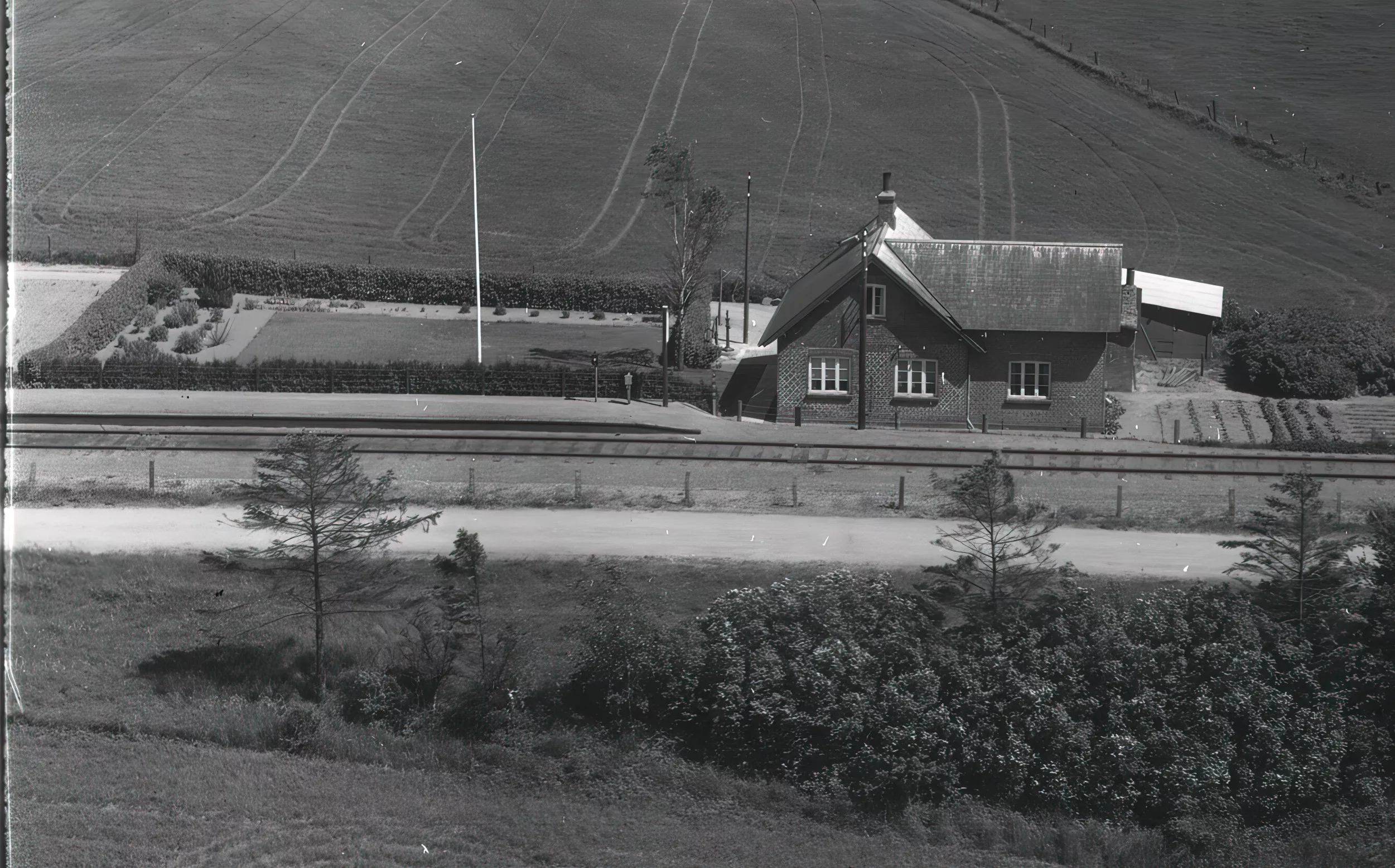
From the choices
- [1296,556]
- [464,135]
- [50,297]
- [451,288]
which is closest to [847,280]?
[1296,556]

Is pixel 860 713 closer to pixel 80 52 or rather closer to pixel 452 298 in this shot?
pixel 452 298

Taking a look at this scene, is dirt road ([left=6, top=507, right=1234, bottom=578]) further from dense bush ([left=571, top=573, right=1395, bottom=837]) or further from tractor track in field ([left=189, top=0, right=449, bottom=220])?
tractor track in field ([left=189, top=0, right=449, bottom=220])

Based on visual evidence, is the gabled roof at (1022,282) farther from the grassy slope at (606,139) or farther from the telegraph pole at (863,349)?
the grassy slope at (606,139)

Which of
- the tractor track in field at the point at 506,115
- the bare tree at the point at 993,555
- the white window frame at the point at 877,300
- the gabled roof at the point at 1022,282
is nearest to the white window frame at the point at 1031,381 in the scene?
the gabled roof at the point at 1022,282

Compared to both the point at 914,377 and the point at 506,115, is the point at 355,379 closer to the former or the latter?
the point at 914,377

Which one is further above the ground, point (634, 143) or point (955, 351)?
point (634, 143)

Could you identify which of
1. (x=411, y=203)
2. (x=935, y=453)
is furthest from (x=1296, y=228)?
(x=411, y=203)
